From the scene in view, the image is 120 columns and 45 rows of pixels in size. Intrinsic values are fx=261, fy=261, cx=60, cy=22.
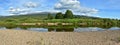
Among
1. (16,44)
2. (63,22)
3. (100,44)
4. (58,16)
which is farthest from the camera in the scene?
(58,16)

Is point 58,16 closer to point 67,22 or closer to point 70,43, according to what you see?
point 67,22

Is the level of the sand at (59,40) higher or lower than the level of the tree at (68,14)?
higher

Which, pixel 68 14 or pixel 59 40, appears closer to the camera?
pixel 59 40

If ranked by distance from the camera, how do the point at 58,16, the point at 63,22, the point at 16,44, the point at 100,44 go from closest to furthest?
the point at 100,44, the point at 16,44, the point at 63,22, the point at 58,16

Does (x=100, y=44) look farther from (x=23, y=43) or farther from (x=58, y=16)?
(x=58, y=16)

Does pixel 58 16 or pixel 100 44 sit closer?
pixel 100 44

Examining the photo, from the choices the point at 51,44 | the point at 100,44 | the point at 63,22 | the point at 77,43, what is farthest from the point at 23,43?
the point at 63,22

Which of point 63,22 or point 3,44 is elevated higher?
point 3,44

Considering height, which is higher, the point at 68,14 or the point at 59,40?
the point at 59,40

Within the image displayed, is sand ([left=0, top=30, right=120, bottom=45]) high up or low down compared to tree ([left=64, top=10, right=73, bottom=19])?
up

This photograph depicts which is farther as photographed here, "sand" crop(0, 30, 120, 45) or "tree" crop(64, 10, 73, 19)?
"tree" crop(64, 10, 73, 19)

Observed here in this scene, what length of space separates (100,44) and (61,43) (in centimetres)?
283

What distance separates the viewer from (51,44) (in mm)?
18375

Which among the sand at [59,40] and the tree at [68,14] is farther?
the tree at [68,14]
